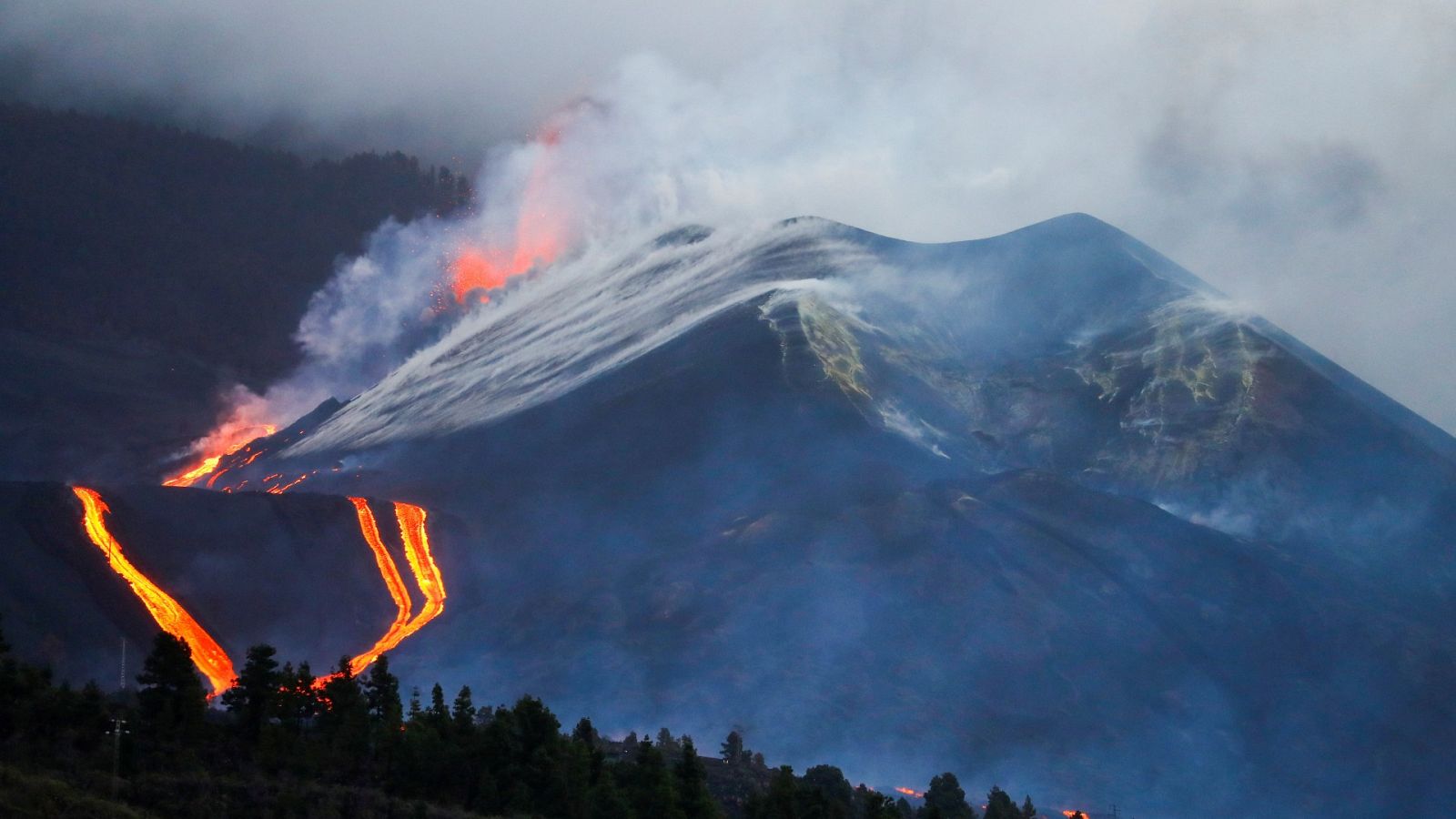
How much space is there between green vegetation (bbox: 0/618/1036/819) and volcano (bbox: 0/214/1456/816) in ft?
73.0

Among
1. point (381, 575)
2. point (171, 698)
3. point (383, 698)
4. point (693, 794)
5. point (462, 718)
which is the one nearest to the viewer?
point (171, 698)

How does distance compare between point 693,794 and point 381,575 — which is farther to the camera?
point 381,575

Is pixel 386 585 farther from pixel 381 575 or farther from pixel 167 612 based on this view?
pixel 167 612

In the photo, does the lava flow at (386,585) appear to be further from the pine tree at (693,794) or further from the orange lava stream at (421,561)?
the pine tree at (693,794)

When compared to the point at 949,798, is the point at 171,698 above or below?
above

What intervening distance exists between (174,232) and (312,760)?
5413 inches

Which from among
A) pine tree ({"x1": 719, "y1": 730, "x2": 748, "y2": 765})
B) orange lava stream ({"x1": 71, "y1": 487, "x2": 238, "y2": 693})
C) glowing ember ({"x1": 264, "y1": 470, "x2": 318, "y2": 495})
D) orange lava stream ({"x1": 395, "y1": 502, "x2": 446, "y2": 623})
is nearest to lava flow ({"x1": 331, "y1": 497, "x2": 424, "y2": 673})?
orange lava stream ({"x1": 395, "y1": 502, "x2": 446, "y2": 623})

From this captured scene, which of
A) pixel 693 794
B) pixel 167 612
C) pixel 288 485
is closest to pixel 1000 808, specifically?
pixel 693 794

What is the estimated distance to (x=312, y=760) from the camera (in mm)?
38062

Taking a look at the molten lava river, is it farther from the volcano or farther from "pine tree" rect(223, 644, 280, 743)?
"pine tree" rect(223, 644, 280, 743)

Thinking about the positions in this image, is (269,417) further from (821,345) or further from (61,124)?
(821,345)

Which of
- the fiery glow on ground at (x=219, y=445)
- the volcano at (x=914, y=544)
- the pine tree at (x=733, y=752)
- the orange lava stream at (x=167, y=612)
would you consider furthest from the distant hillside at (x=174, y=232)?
the pine tree at (x=733, y=752)

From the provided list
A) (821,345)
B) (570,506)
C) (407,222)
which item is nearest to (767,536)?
(570,506)

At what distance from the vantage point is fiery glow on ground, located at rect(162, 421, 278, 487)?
373 ft
